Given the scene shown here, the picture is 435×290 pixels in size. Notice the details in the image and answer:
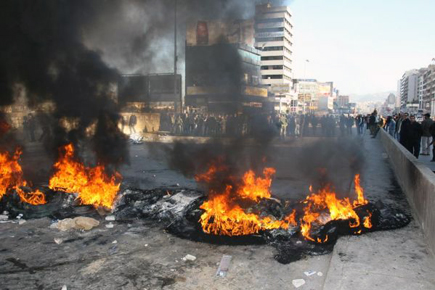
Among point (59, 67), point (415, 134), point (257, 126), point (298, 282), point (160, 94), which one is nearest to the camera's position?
point (298, 282)

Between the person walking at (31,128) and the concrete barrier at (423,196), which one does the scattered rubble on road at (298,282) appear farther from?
the person walking at (31,128)

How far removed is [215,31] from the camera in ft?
29.8

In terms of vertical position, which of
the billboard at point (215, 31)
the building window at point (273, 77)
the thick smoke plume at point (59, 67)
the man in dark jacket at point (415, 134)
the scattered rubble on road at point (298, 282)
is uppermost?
the building window at point (273, 77)

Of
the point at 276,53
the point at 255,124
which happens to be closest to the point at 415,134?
the point at 255,124

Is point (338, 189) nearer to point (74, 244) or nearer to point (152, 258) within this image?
point (152, 258)

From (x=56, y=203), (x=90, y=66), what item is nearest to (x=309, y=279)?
(x=56, y=203)

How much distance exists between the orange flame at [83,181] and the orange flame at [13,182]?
0.44 metres

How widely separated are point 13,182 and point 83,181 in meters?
1.25

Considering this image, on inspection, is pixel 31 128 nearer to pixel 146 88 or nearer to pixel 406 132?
pixel 146 88

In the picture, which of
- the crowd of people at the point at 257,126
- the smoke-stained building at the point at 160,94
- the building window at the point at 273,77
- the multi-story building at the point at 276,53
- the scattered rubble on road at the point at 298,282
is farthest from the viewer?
the building window at the point at 273,77

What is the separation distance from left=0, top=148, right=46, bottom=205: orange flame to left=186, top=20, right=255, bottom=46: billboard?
5.11 metres

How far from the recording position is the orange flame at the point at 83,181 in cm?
621

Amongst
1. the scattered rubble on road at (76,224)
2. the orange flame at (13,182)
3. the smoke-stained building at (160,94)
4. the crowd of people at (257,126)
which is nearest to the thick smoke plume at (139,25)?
the crowd of people at (257,126)

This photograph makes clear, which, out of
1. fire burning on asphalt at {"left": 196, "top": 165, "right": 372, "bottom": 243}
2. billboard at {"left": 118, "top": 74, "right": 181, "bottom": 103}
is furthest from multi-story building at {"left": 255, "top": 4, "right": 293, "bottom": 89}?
Answer: fire burning on asphalt at {"left": 196, "top": 165, "right": 372, "bottom": 243}
